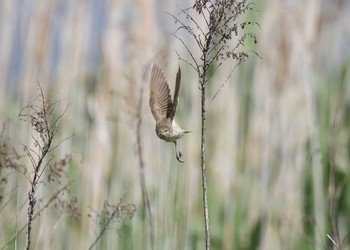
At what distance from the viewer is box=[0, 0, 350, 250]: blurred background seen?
225 centimetres

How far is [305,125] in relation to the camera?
2365mm

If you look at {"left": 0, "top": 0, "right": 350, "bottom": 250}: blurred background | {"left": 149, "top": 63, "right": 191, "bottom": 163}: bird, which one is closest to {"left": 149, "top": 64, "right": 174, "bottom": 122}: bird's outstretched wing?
{"left": 149, "top": 63, "right": 191, "bottom": 163}: bird

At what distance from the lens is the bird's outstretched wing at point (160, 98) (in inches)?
31.6

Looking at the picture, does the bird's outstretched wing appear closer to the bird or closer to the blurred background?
the bird

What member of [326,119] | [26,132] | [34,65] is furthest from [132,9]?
[326,119]

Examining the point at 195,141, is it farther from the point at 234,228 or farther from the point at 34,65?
the point at 34,65

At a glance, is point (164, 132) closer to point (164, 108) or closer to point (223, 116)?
point (164, 108)

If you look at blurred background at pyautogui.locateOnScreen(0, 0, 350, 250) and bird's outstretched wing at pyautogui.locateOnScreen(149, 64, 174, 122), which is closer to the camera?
bird's outstretched wing at pyautogui.locateOnScreen(149, 64, 174, 122)

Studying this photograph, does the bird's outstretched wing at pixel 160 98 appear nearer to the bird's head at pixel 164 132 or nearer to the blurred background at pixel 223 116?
the bird's head at pixel 164 132

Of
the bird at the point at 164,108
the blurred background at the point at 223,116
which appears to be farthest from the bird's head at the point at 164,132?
the blurred background at the point at 223,116

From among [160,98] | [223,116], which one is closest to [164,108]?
[160,98]

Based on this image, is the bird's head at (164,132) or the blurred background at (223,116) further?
the blurred background at (223,116)

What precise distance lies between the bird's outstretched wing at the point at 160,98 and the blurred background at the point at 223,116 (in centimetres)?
123

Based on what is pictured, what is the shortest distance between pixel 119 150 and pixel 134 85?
366 mm
